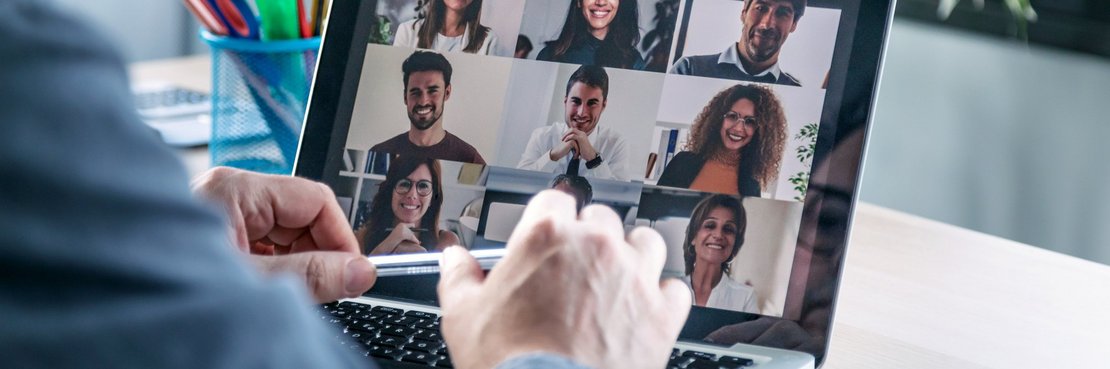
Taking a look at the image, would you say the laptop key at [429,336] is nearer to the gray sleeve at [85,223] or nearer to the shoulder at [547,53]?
the shoulder at [547,53]

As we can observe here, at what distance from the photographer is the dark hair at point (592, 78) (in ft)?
2.26

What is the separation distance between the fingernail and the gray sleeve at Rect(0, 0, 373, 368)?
35cm

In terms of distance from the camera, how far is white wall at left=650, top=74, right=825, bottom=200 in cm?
65

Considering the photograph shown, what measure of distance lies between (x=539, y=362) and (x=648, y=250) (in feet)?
0.32

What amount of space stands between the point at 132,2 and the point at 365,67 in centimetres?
187

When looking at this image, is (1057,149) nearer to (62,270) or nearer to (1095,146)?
(1095,146)

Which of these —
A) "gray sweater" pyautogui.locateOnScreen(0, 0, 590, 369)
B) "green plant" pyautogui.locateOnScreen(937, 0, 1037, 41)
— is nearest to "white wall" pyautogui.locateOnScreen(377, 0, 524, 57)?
"gray sweater" pyautogui.locateOnScreen(0, 0, 590, 369)

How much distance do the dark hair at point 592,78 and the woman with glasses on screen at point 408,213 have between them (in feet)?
0.35

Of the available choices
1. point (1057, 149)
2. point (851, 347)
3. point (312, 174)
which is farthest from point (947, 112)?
point (312, 174)

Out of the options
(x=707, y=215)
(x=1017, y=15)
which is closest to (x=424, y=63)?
(x=707, y=215)

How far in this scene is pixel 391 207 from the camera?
2.31 ft

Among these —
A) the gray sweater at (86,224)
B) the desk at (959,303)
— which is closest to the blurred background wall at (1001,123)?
the desk at (959,303)

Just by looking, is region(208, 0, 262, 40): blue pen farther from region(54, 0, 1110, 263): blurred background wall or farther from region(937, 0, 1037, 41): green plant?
region(54, 0, 1110, 263): blurred background wall

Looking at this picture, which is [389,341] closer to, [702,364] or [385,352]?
[385,352]
